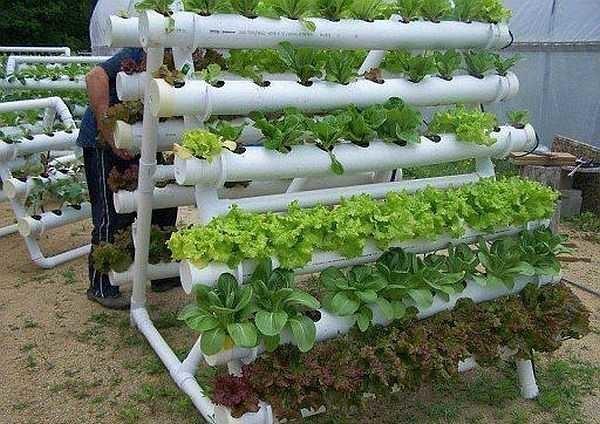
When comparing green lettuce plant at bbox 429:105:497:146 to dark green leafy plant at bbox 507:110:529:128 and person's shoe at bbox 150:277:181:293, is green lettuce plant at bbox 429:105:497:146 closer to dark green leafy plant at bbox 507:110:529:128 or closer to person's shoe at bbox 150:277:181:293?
dark green leafy plant at bbox 507:110:529:128

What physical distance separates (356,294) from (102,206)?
7.45 feet

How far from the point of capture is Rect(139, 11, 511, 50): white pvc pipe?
100 inches

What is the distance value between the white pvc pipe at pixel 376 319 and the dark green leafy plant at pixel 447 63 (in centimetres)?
97

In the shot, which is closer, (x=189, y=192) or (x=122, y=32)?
(x=122, y=32)

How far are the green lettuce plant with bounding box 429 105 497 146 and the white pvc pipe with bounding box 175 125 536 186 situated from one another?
45 mm

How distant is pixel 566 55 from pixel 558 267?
6194 mm

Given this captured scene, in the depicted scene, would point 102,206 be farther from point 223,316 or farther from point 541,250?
point 541,250

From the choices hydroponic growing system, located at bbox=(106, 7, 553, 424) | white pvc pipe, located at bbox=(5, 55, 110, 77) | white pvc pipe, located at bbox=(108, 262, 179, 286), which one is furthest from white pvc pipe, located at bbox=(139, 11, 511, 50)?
white pvc pipe, located at bbox=(5, 55, 110, 77)

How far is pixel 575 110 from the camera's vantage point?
846cm

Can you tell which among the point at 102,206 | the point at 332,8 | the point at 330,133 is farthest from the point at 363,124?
the point at 102,206

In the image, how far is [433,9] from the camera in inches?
122

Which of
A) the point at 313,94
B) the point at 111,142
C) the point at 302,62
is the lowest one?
the point at 111,142

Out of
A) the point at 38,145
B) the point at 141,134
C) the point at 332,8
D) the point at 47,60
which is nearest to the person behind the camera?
the point at 332,8

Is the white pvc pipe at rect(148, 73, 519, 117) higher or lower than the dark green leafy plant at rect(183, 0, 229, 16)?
lower
